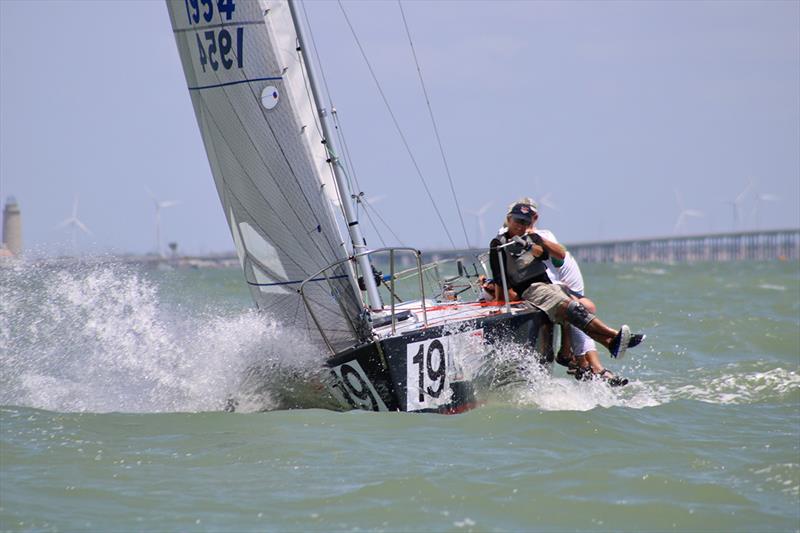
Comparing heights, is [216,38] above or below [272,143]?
above

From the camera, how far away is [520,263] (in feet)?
27.8

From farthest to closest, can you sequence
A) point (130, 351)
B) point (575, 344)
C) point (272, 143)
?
point (130, 351) < point (575, 344) < point (272, 143)

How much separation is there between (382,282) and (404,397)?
1.68m

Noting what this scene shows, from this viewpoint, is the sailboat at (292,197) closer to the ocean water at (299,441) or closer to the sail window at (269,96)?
the sail window at (269,96)

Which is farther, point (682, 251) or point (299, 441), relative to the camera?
point (682, 251)

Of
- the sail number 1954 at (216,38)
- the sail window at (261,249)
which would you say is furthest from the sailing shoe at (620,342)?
the sail number 1954 at (216,38)

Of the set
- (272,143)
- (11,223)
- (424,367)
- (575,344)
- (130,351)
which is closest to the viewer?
(424,367)

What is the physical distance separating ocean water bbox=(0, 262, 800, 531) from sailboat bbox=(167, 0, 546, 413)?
0.27 metres

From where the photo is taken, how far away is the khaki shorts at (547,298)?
8351 mm

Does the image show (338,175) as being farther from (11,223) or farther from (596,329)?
(11,223)

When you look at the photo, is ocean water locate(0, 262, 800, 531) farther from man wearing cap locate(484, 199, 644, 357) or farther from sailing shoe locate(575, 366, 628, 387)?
man wearing cap locate(484, 199, 644, 357)

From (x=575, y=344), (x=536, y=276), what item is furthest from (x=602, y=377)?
(x=536, y=276)

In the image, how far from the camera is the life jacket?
8.45 m

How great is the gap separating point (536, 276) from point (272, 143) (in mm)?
2103
